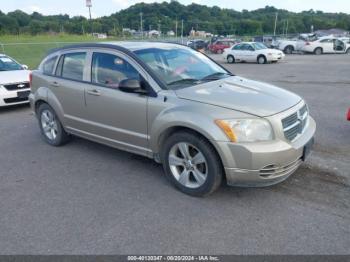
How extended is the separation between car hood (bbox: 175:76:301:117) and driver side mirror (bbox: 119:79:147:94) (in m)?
0.47

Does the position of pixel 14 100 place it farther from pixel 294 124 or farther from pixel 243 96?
pixel 294 124

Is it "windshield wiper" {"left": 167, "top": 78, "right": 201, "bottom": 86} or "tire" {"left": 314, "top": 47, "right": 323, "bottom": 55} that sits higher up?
"windshield wiper" {"left": 167, "top": 78, "right": 201, "bottom": 86}

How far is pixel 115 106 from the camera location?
4.35 metres

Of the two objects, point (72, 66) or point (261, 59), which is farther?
point (261, 59)

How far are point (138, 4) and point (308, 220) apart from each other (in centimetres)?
9614

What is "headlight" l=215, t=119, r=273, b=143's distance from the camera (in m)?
3.35

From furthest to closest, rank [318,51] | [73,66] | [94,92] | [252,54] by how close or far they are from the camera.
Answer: [318,51]
[252,54]
[73,66]
[94,92]

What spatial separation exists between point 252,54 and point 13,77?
57.4ft

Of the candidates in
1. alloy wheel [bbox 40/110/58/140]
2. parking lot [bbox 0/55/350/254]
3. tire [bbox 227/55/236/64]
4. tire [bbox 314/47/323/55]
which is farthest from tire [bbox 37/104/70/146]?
tire [bbox 314/47/323/55]

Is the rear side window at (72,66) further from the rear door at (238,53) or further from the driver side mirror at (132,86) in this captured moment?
the rear door at (238,53)

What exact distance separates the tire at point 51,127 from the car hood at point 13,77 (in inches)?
119

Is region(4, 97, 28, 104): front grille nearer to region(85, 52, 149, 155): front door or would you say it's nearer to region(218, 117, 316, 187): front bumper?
region(85, 52, 149, 155): front door

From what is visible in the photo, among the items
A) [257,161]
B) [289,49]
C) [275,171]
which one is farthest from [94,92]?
[289,49]

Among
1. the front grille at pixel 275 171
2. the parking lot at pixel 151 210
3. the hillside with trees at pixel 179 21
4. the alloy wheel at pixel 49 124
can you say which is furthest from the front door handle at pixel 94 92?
the hillside with trees at pixel 179 21
